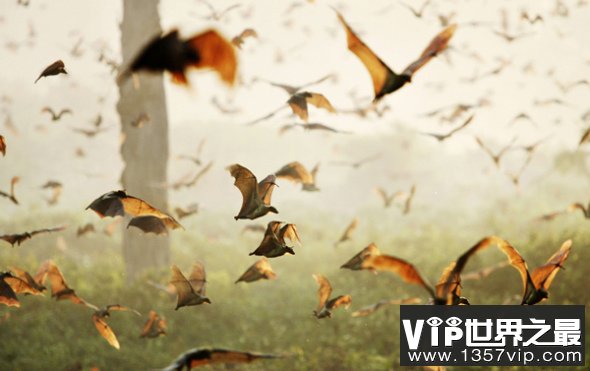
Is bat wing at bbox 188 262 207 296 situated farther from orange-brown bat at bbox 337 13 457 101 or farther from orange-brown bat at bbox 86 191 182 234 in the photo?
orange-brown bat at bbox 337 13 457 101

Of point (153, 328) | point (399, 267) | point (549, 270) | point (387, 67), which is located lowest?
point (153, 328)

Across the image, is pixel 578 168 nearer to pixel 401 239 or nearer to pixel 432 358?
pixel 401 239

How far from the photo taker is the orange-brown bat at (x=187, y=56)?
37.6 inches

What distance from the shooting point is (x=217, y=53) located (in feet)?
3.16

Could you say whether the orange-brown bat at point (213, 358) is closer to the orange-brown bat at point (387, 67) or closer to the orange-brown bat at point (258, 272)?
the orange-brown bat at point (387, 67)

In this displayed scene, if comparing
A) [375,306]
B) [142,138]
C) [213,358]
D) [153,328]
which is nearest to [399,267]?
[213,358]

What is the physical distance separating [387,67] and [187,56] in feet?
2.12

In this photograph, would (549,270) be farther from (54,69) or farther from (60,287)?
(60,287)

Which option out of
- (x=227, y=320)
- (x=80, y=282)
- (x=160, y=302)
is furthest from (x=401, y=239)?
(x=80, y=282)

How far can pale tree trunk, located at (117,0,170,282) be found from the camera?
747 cm

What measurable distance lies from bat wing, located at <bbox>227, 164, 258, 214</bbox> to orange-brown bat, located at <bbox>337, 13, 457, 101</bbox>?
82 cm

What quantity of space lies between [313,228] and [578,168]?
973 centimetres

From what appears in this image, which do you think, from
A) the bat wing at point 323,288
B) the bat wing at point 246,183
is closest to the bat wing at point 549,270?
the bat wing at point 246,183

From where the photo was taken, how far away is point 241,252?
1166 centimetres
